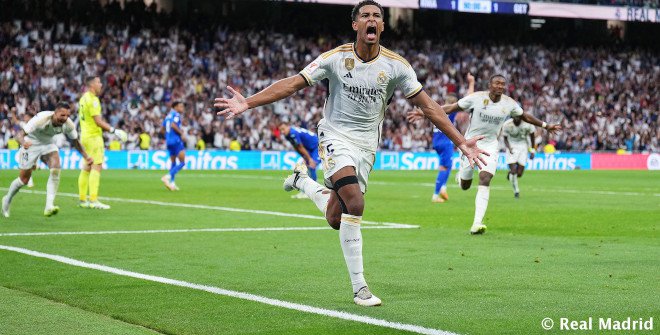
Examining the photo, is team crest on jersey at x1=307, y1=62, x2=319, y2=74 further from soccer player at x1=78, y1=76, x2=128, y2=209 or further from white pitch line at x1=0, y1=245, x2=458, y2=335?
soccer player at x1=78, y1=76, x2=128, y2=209

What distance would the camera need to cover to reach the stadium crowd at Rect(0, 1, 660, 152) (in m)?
45.1

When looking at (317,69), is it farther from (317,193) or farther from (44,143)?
(44,143)

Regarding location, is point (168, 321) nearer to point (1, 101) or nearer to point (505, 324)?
point (505, 324)

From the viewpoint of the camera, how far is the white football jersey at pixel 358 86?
29.6 feet

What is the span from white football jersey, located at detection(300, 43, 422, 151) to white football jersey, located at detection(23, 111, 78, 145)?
30.5 ft

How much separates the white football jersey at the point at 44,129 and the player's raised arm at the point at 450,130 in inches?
382

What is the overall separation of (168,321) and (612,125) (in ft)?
169

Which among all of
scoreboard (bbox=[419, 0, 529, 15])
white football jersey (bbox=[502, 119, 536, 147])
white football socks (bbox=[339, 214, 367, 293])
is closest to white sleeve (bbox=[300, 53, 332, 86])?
white football socks (bbox=[339, 214, 367, 293])

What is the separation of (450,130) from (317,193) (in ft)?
6.99

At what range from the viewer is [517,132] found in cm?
2748

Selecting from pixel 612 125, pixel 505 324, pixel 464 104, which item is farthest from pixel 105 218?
pixel 612 125
